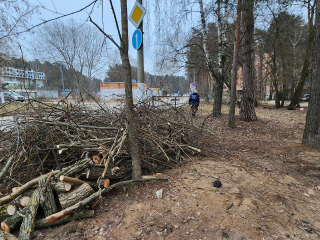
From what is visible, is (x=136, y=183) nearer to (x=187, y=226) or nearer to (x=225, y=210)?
(x=187, y=226)

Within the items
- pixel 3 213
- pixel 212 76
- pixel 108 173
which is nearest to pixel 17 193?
pixel 3 213

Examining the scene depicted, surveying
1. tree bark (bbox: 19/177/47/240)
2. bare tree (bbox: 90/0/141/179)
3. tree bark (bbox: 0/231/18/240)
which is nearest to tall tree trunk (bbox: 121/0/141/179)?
bare tree (bbox: 90/0/141/179)

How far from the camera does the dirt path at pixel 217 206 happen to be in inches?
71.3

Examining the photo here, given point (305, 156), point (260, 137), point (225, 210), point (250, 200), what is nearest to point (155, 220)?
point (225, 210)

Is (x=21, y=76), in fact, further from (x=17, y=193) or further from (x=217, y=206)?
(x=217, y=206)

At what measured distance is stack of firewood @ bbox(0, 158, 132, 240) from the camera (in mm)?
1810

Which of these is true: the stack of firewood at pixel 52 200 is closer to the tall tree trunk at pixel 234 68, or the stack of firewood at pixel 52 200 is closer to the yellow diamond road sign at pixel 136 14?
the yellow diamond road sign at pixel 136 14

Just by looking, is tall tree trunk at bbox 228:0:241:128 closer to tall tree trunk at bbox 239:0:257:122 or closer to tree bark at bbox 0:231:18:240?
tall tree trunk at bbox 239:0:257:122

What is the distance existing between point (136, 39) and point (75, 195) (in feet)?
12.7

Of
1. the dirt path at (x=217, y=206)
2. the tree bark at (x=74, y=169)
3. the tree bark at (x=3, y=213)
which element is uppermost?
the tree bark at (x=74, y=169)

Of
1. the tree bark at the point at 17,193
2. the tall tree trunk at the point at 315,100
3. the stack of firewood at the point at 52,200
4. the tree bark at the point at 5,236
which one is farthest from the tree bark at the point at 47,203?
the tall tree trunk at the point at 315,100

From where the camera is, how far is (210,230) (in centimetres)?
183

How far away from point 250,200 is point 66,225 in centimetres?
230

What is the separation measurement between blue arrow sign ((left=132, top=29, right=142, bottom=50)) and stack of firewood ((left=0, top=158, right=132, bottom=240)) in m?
3.33
